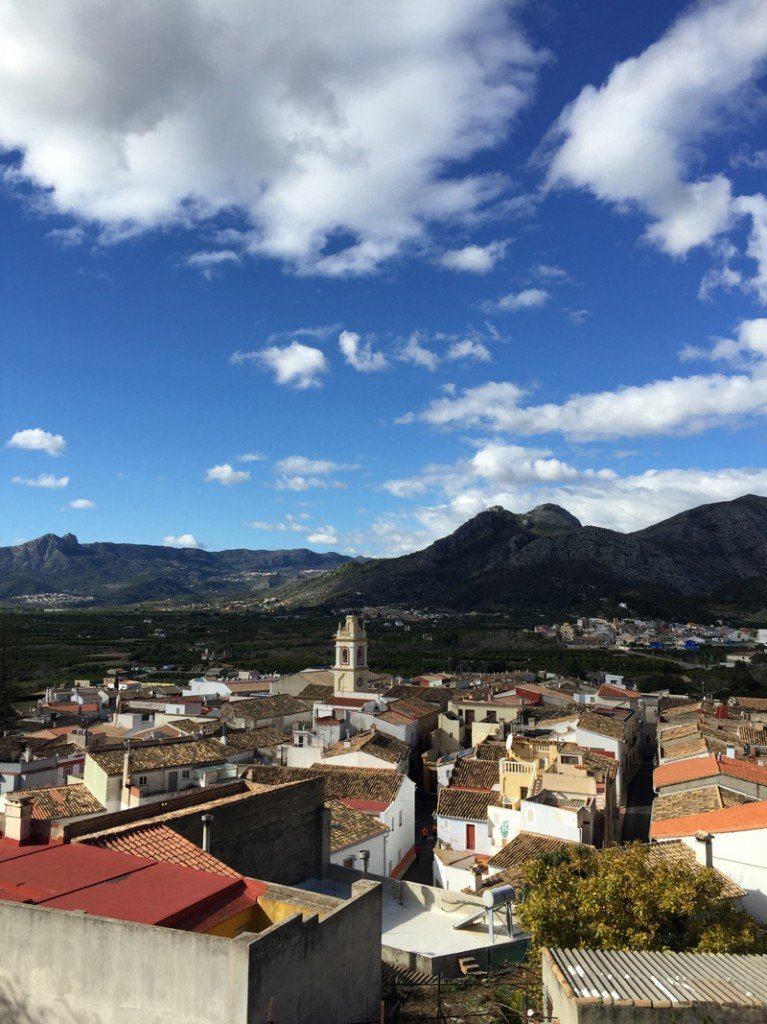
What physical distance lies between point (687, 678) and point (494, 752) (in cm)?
4330

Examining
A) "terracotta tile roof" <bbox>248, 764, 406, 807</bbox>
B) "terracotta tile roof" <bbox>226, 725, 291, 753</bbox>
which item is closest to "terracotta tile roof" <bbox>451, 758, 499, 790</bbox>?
"terracotta tile roof" <bbox>248, 764, 406, 807</bbox>

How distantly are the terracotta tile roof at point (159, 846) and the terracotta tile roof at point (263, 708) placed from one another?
3191cm

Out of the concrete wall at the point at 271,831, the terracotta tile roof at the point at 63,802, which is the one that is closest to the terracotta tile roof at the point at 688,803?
the concrete wall at the point at 271,831

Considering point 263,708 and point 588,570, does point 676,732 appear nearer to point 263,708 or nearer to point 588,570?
point 263,708

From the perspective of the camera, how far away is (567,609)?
146 meters

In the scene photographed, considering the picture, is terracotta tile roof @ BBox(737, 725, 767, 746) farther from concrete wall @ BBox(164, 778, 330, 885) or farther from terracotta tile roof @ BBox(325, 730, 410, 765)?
concrete wall @ BBox(164, 778, 330, 885)

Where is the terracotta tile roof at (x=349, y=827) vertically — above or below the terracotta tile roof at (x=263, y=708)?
above

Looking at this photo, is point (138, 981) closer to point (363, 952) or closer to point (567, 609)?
point (363, 952)

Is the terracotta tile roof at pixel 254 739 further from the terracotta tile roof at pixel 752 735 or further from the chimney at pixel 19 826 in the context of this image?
the terracotta tile roof at pixel 752 735

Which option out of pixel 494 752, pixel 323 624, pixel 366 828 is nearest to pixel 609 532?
pixel 323 624

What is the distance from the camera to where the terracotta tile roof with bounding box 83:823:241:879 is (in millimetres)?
10195

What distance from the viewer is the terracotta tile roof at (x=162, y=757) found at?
75.3 feet

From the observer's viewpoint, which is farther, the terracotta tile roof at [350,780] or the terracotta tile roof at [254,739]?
the terracotta tile roof at [254,739]

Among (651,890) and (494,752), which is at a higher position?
(651,890)
